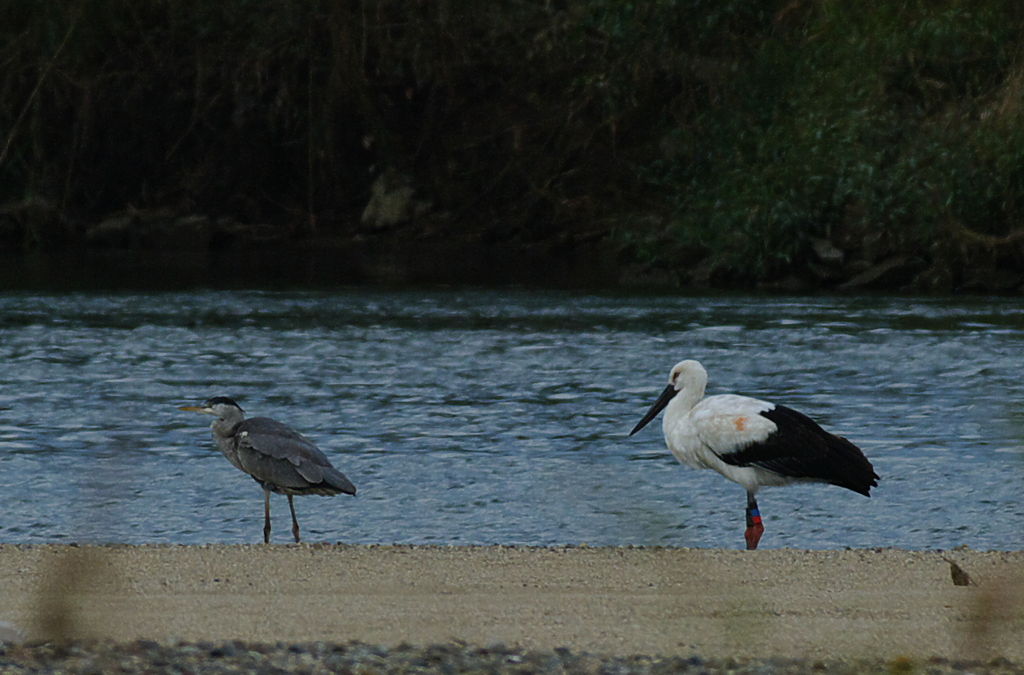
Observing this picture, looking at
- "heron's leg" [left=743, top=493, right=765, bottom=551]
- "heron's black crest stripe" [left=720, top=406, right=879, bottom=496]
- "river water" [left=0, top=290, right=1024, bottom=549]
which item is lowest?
"river water" [left=0, top=290, right=1024, bottom=549]

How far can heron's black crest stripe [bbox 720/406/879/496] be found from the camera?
8.30 meters

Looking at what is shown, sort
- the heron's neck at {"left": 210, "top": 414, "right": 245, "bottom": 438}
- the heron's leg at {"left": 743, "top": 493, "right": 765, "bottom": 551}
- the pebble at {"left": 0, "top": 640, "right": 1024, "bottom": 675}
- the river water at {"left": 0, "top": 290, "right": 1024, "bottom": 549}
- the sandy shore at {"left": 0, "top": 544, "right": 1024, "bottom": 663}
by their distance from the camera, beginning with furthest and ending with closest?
the river water at {"left": 0, "top": 290, "right": 1024, "bottom": 549}, the heron's neck at {"left": 210, "top": 414, "right": 245, "bottom": 438}, the heron's leg at {"left": 743, "top": 493, "right": 765, "bottom": 551}, the sandy shore at {"left": 0, "top": 544, "right": 1024, "bottom": 663}, the pebble at {"left": 0, "top": 640, "right": 1024, "bottom": 675}

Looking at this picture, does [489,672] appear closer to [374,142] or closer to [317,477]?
[317,477]

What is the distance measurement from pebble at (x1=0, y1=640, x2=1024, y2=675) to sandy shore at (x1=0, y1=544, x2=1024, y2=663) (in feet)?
0.38

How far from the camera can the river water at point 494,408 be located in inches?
373

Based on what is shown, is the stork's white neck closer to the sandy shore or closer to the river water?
the river water

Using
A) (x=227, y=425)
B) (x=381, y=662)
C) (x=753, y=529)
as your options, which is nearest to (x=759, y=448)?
(x=753, y=529)

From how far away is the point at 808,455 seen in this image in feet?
27.3

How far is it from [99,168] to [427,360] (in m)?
18.8

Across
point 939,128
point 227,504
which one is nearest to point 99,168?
point 939,128

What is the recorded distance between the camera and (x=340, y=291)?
89.0 ft

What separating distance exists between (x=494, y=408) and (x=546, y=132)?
18270mm

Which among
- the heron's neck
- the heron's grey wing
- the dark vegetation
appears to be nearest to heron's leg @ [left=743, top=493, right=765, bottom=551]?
the heron's grey wing

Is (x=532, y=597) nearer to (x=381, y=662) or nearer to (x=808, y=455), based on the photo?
(x=381, y=662)
